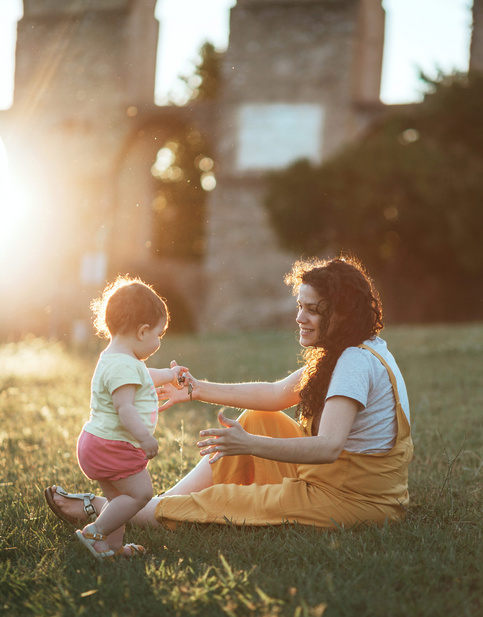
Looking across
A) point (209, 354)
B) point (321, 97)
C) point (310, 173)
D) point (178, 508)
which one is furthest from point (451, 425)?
point (321, 97)

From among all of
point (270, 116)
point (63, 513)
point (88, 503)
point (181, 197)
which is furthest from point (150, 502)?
point (181, 197)

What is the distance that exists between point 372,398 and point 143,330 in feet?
3.02

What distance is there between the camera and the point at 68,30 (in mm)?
21062

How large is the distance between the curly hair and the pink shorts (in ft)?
2.40

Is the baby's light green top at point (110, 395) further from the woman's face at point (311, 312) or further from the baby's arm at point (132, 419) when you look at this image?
the woman's face at point (311, 312)

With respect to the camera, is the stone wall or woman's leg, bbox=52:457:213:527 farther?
the stone wall

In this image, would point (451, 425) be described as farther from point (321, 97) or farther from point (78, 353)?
point (321, 97)

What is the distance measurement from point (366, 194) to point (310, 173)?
6.02 feet

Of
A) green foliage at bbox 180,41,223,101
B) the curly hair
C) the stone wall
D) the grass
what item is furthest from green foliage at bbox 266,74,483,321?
green foliage at bbox 180,41,223,101

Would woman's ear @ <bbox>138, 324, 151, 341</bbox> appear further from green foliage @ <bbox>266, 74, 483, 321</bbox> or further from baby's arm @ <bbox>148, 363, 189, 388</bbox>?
green foliage @ <bbox>266, 74, 483, 321</bbox>

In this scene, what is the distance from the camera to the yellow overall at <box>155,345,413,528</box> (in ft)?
8.93

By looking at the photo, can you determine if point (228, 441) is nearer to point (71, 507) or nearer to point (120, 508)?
point (120, 508)

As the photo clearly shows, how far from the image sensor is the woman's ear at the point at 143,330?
101 inches

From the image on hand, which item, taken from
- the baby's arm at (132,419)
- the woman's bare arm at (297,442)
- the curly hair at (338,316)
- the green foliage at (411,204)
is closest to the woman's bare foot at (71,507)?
the baby's arm at (132,419)
